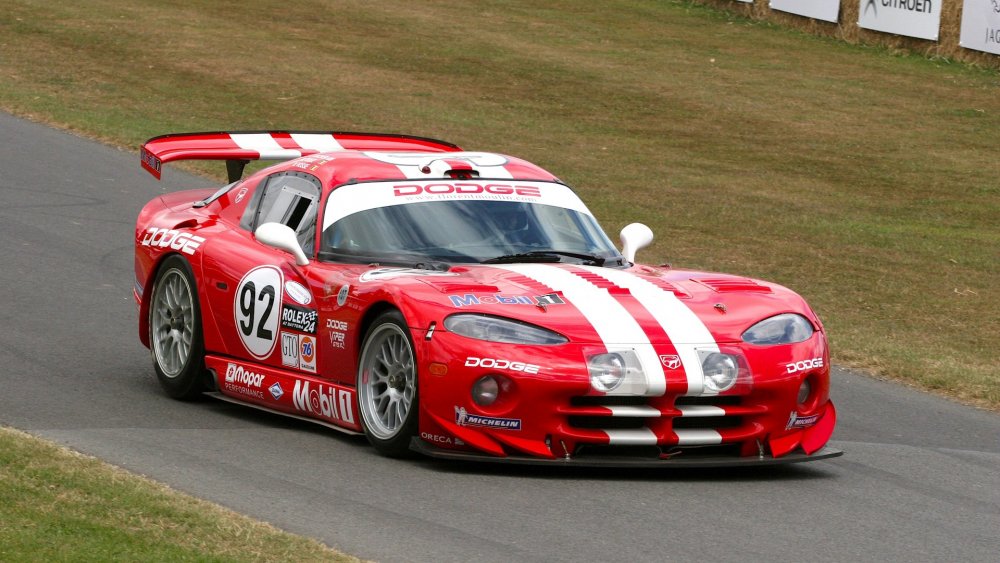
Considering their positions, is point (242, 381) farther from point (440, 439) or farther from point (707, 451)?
point (707, 451)

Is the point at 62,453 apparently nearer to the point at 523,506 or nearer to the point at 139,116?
the point at 523,506

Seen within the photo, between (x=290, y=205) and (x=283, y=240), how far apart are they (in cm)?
69

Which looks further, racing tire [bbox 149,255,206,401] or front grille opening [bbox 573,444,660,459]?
racing tire [bbox 149,255,206,401]

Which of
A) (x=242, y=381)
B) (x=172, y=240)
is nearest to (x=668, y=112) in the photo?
(x=172, y=240)

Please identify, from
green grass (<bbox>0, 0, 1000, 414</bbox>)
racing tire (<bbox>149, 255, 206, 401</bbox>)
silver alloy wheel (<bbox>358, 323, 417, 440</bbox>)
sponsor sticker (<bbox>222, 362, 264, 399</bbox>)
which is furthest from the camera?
green grass (<bbox>0, 0, 1000, 414</bbox>)

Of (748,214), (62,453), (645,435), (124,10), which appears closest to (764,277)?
(748,214)

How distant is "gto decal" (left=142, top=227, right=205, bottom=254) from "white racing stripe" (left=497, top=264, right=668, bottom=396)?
2.19m

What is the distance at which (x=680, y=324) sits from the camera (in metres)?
7.19

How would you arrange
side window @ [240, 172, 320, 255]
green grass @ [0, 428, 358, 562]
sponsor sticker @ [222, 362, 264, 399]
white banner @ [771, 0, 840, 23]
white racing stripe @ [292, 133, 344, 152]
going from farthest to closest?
white banner @ [771, 0, 840, 23], white racing stripe @ [292, 133, 344, 152], side window @ [240, 172, 320, 255], sponsor sticker @ [222, 362, 264, 399], green grass @ [0, 428, 358, 562]

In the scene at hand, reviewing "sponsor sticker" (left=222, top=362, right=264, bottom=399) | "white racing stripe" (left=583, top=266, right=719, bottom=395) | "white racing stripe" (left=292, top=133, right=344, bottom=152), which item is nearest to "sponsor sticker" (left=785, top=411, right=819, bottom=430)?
"white racing stripe" (left=583, top=266, right=719, bottom=395)

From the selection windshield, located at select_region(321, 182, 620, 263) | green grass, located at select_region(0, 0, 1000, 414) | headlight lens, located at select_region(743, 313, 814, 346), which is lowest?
green grass, located at select_region(0, 0, 1000, 414)

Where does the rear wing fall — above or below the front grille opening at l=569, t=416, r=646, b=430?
above

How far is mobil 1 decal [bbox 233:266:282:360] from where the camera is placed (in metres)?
8.11

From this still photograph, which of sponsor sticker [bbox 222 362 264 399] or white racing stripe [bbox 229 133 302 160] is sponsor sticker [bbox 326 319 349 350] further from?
white racing stripe [bbox 229 133 302 160]
